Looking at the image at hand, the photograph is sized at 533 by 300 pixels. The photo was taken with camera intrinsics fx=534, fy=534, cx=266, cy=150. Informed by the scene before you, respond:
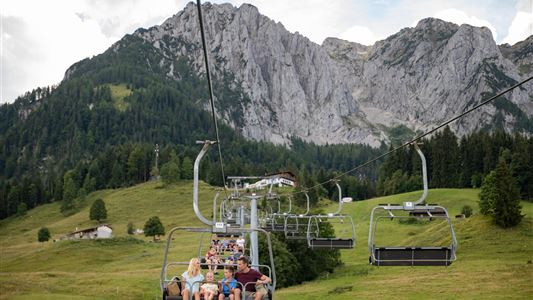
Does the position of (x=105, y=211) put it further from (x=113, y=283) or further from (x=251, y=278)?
(x=251, y=278)

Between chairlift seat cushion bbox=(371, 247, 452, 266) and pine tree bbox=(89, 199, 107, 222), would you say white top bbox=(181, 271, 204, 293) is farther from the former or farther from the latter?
pine tree bbox=(89, 199, 107, 222)

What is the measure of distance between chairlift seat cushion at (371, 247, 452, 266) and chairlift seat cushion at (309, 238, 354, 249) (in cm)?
805

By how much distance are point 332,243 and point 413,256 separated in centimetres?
893

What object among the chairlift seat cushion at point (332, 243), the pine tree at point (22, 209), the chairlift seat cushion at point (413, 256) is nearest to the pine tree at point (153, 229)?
the pine tree at point (22, 209)

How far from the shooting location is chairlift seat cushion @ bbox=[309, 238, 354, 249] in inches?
875

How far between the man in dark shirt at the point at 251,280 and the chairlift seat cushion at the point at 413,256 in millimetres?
3143

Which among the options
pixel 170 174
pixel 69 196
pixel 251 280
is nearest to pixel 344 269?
pixel 251 280

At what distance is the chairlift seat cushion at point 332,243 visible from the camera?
22.2 metres

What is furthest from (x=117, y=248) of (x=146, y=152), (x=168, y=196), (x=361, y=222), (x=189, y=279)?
(x=146, y=152)

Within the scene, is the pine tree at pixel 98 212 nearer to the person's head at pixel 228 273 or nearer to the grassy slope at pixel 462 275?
the grassy slope at pixel 462 275

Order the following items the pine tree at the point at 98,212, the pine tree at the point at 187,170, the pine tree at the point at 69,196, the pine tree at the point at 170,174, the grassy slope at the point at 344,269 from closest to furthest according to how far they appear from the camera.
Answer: the grassy slope at the point at 344,269
the pine tree at the point at 98,212
the pine tree at the point at 69,196
the pine tree at the point at 170,174
the pine tree at the point at 187,170

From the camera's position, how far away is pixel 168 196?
421 ft

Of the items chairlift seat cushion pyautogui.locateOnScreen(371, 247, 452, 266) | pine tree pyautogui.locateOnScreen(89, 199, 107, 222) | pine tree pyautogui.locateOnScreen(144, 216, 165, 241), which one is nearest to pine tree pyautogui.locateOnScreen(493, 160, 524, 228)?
chairlift seat cushion pyautogui.locateOnScreen(371, 247, 452, 266)

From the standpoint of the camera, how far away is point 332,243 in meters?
22.8
